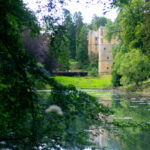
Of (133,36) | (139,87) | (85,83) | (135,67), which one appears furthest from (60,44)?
(85,83)

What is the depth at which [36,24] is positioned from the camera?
3.48m

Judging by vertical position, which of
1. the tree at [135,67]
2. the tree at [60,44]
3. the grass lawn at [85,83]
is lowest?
the grass lawn at [85,83]

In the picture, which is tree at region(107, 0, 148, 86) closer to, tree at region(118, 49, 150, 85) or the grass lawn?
tree at region(118, 49, 150, 85)

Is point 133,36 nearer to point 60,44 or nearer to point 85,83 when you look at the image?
point 85,83

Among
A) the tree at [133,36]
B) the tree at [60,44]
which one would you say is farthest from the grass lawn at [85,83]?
the tree at [60,44]

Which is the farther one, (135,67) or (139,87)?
(139,87)

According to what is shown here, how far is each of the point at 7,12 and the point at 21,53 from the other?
0.42m

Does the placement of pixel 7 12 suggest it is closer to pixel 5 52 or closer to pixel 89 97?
pixel 5 52

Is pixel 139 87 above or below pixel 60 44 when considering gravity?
below

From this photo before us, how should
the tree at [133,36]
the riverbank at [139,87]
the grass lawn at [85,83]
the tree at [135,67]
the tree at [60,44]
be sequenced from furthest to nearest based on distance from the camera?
the grass lawn at [85,83] < the tree at [133,36] < the tree at [135,67] < the riverbank at [139,87] < the tree at [60,44]

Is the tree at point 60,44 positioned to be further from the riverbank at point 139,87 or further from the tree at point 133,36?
the tree at point 133,36

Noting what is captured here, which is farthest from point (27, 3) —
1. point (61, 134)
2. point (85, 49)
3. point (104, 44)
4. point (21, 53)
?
point (85, 49)

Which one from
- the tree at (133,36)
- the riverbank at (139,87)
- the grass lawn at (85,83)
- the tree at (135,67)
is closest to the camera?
the riverbank at (139,87)

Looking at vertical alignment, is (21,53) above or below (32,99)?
above
